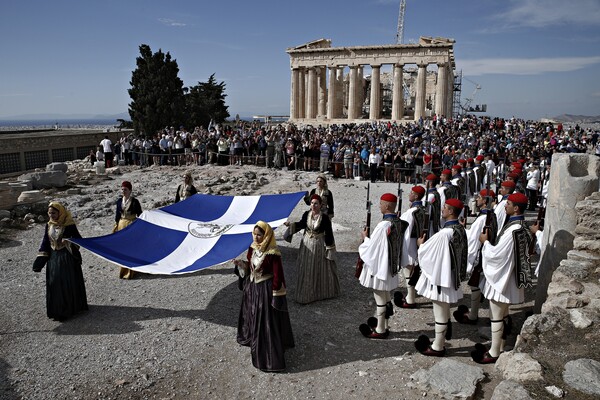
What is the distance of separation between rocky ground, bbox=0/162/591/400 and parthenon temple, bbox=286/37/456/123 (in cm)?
3651

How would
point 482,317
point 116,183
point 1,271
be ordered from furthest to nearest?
point 116,183 → point 1,271 → point 482,317

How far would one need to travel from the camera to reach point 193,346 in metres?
6.09

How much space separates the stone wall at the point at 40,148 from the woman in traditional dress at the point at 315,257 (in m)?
23.6

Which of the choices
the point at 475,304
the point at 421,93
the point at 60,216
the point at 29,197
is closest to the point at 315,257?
the point at 475,304

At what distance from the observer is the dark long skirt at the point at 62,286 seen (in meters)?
6.78

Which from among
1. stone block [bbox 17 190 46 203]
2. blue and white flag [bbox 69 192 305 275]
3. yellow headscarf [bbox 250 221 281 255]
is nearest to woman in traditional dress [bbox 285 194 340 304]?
blue and white flag [bbox 69 192 305 275]

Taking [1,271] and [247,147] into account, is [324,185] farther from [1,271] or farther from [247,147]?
[247,147]

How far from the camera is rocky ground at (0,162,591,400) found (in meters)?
5.11

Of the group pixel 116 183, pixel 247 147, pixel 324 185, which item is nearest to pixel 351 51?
pixel 247 147

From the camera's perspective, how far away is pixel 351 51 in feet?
149

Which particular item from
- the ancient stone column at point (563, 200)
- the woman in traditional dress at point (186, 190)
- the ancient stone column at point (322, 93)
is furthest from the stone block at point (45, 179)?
the ancient stone column at point (322, 93)

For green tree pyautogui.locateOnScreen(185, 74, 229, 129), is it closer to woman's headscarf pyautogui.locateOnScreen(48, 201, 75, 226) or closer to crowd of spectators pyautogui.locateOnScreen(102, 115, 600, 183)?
crowd of spectators pyautogui.locateOnScreen(102, 115, 600, 183)

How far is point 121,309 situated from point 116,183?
548 inches

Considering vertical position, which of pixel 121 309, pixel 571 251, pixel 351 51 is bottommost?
pixel 121 309
